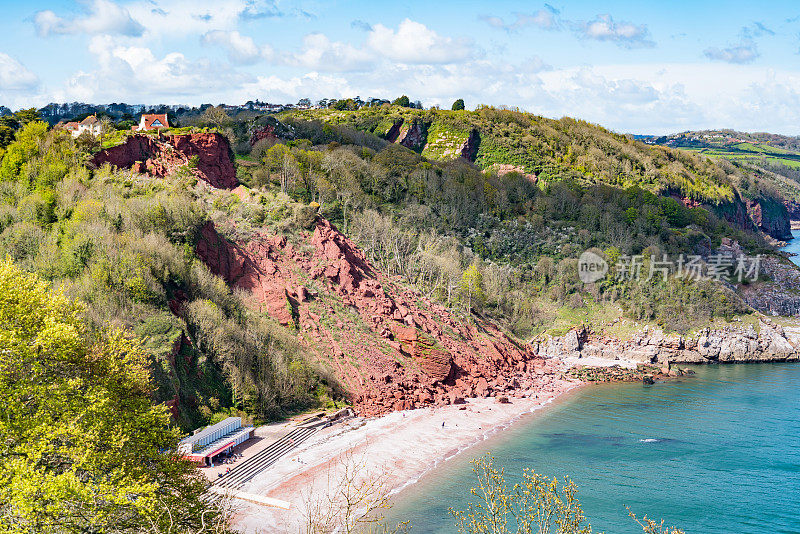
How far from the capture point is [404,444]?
41.9 meters

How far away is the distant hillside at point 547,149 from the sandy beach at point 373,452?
59.8 metres

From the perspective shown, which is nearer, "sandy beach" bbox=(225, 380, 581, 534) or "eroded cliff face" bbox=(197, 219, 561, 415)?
"sandy beach" bbox=(225, 380, 581, 534)

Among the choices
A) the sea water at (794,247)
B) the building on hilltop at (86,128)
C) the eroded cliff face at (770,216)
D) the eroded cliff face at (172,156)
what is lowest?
the sea water at (794,247)

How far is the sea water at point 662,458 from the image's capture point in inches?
1303

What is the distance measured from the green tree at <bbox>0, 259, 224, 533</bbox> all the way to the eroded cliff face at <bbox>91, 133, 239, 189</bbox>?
42.2 meters

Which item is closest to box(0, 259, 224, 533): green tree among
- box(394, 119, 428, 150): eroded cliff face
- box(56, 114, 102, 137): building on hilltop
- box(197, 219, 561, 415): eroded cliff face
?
box(197, 219, 561, 415): eroded cliff face

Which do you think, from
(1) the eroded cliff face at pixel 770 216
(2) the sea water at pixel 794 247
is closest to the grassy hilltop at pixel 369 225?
(2) the sea water at pixel 794 247

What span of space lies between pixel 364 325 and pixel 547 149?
70526 mm

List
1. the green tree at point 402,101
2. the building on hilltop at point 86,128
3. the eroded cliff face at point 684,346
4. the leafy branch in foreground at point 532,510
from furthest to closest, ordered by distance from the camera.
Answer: the green tree at point 402,101 → the eroded cliff face at point 684,346 → the building on hilltop at point 86,128 → the leafy branch in foreground at point 532,510

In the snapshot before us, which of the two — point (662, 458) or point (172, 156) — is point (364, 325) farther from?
point (172, 156)

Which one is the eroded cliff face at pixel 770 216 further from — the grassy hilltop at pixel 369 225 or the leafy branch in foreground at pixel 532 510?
the leafy branch in foreground at pixel 532 510

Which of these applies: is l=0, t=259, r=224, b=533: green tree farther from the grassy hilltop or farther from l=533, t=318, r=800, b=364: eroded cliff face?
l=533, t=318, r=800, b=364: eroded cliff face

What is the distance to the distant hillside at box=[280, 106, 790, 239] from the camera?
346 feet

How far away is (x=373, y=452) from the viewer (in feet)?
132
